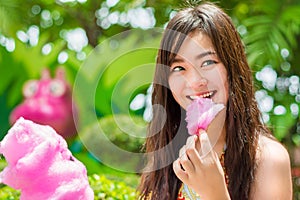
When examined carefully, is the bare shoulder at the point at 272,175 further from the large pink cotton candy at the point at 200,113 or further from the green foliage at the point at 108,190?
the green foliage at the point at 108,190

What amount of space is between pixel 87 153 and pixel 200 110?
7.15ft

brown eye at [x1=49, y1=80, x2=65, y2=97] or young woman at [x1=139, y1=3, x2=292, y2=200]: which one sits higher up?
young woman at [x1=139, y1=3, x2=292, y2=200]

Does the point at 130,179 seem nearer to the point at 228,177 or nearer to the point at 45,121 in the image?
the point at 45,121

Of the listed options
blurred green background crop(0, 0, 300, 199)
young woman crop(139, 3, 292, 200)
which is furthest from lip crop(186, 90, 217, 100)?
blurred green background crop(0, 0, 300, 199)

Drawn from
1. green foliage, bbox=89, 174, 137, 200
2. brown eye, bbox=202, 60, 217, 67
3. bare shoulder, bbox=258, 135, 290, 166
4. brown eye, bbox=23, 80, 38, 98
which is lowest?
brown eye, bbox=23, 80, 38, 98

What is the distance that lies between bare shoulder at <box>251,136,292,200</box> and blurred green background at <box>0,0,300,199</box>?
5.25 ft

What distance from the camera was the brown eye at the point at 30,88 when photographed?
4004mm

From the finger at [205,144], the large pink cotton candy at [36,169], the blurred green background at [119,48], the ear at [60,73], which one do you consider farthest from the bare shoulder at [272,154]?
the ear at [60,73]

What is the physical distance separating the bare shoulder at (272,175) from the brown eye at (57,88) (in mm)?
2303

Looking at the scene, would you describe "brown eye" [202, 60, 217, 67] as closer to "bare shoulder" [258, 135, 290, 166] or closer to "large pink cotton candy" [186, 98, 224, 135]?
"large pink cotton candy" [186, 98, 224, 135]

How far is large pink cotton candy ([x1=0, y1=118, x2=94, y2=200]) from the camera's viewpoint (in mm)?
1441

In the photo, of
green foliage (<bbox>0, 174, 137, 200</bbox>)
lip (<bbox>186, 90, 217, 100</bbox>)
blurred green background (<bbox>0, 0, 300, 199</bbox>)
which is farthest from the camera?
blurred green background (<bbox>0, 0, 300, 199</bbox>)

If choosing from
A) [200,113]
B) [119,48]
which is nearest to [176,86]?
[200,113]

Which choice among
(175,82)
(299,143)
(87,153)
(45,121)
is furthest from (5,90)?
(175,82)
